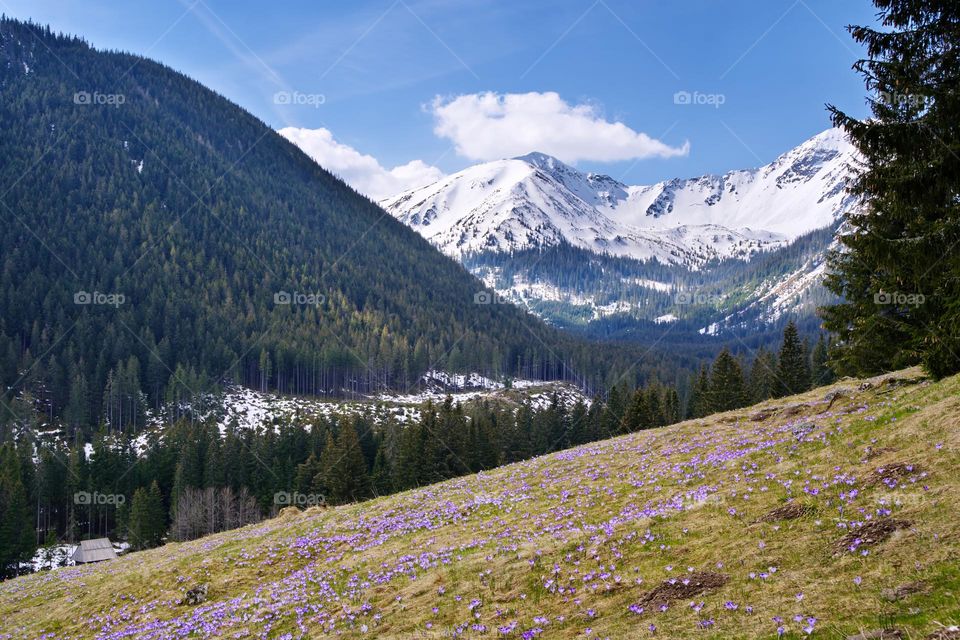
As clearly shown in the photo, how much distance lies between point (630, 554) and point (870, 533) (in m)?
4.65

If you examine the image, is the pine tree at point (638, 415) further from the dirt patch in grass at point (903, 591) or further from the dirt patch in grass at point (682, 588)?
the dirt patch in grass at point (903, 591)

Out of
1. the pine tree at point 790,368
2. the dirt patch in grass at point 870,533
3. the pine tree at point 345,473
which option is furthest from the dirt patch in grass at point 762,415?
the pine tree at point 345,473

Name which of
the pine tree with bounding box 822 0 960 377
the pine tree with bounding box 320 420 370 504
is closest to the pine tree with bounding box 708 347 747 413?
the pine tree with bounding box 320 420 370 504

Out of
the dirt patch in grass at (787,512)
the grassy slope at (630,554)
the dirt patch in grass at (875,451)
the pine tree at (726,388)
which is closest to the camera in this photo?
the grassy slope at (630,554)

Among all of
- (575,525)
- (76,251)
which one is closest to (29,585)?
(575,525)

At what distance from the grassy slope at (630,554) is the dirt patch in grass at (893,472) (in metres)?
0.11

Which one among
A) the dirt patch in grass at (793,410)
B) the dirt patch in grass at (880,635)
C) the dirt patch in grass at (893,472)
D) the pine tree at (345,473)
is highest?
the dirt patch in grass at (793,410)

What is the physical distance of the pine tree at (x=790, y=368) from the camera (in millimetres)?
67062

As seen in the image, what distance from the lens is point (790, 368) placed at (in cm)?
6856

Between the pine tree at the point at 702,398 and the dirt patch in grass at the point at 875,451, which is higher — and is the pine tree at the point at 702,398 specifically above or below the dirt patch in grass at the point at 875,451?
below

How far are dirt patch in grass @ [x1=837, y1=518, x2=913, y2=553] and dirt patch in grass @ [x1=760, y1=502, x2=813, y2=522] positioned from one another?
1478mm

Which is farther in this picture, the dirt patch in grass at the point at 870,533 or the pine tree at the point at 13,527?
the pine tree at the point at 13,527

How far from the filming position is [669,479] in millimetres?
17828

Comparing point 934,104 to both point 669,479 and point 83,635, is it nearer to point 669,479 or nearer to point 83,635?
point 669,479
